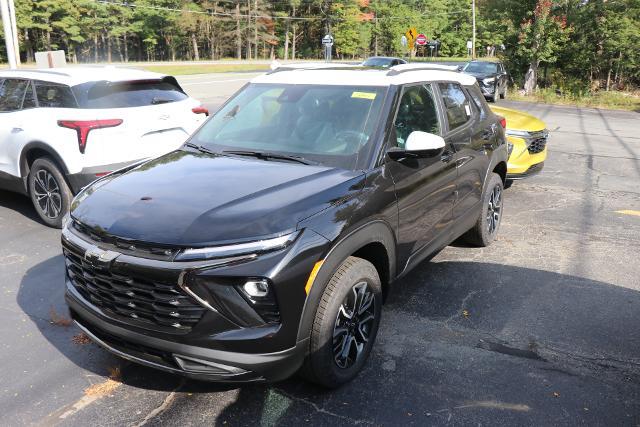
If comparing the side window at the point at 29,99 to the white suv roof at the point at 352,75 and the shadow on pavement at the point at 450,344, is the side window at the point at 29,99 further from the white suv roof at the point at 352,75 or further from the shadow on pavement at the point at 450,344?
the white suv roof at the point at 352,75

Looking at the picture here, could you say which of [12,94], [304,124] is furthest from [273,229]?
[12,94]

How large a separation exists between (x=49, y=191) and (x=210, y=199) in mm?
3872

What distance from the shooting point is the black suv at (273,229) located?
2572 millimetres

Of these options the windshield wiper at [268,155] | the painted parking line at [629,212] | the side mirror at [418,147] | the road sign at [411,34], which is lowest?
the painted parking line at [629,212]

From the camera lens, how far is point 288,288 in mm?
2615

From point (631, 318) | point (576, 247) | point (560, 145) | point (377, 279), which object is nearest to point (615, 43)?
point (560, 145)

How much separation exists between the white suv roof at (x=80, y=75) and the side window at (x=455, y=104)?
362cm

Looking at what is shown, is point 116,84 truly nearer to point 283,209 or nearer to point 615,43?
point 283,209

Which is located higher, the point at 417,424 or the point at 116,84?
the point at 116,84

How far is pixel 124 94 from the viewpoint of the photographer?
20.0 ft

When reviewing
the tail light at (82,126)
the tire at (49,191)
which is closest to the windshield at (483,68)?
the tail light at (82,126)

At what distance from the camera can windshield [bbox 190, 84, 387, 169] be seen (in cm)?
357

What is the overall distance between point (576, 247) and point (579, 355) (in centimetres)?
238

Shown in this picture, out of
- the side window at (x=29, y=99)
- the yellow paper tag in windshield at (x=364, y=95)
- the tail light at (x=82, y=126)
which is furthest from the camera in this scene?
the side window at (x=29, y=99)
